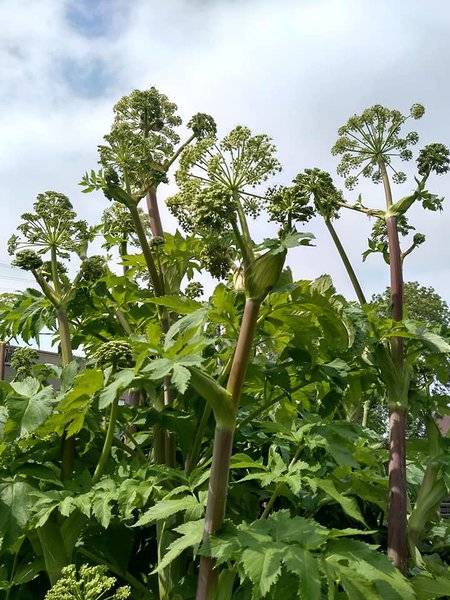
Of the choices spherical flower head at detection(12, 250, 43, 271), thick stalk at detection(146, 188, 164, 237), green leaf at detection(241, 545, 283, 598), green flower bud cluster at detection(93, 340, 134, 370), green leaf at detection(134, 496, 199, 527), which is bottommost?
green leaf at detection(241, 545, 283, 598)

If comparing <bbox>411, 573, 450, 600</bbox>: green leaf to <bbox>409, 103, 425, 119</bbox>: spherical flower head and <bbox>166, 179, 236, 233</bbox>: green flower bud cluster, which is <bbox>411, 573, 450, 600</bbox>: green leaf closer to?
<bbox>166, 179, 236, 233</bbox>: green flower bud cluster

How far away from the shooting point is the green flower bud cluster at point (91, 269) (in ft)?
12.1

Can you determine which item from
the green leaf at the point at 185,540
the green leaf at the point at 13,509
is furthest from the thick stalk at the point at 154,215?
the green leaf at the point at 185,540

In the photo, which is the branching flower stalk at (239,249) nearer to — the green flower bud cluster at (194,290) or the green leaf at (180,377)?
the green leaf at (180,377)

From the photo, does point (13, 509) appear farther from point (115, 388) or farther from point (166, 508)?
point (115, 388)

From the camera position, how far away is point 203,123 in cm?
372

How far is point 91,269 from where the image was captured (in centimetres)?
370

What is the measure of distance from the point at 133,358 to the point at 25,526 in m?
0.92

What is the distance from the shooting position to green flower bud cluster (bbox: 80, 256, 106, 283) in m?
3.69

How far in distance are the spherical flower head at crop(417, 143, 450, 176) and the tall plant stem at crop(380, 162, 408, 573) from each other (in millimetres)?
471

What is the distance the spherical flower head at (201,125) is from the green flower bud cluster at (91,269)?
0.85 m

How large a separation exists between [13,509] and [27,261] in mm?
1240

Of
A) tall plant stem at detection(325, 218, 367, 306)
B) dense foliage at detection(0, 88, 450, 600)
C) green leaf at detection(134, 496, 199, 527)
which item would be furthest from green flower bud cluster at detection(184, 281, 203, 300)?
green leaf at detection(134, 496, 199, 527)

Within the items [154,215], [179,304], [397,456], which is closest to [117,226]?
[154,215]
